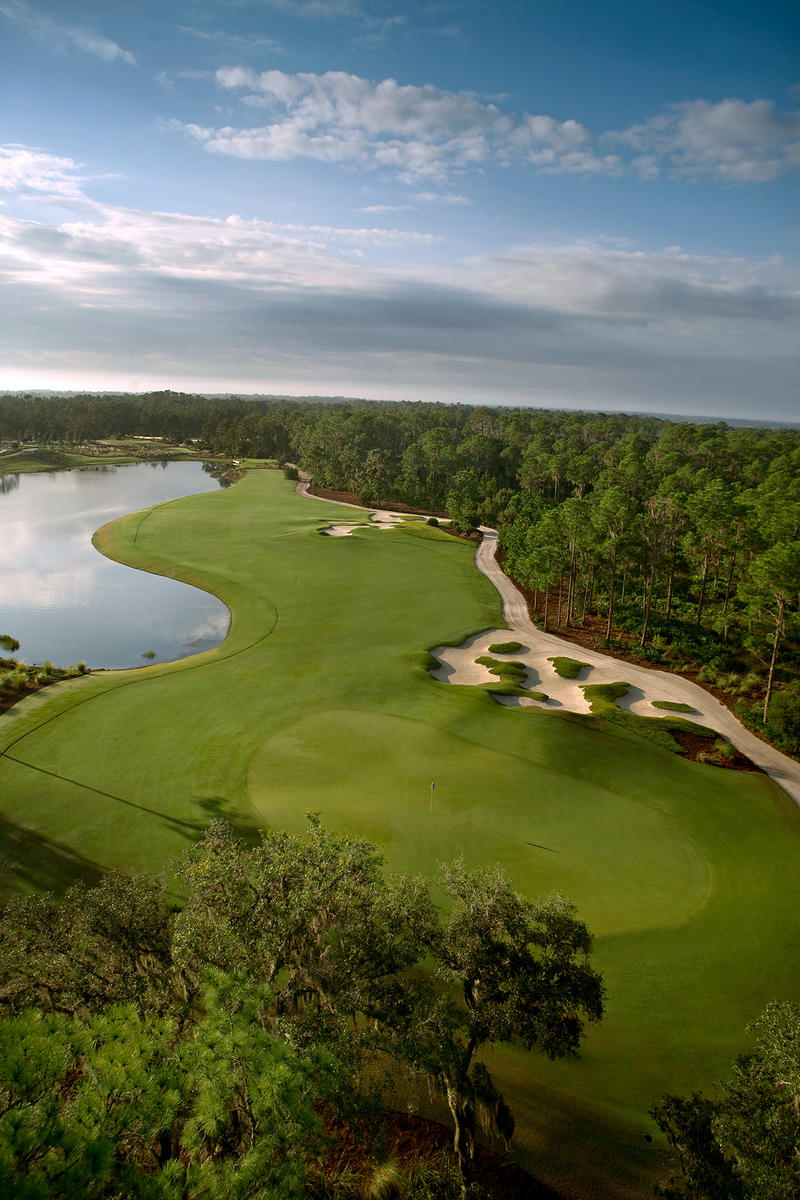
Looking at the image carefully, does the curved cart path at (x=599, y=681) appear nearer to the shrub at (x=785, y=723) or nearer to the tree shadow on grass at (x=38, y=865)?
the shrub at (x=785, y=723)

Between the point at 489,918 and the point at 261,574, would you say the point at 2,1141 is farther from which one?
the point at 261,574

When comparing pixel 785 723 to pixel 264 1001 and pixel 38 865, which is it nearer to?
pixel 264 1001

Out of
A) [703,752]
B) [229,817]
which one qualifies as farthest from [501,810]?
[703,752]

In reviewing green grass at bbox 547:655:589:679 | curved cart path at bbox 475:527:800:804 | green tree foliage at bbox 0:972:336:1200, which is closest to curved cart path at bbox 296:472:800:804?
curved cart path at bbox 475:527:800:804

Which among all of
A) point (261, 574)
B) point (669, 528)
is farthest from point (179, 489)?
point (669, 528)

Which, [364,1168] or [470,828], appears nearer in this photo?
[364,1168]

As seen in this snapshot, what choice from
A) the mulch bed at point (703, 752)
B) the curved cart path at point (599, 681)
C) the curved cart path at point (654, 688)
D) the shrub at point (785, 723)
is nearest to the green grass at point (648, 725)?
the mulch bed at point (703, 752)

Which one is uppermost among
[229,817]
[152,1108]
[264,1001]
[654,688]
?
[152,1108]
